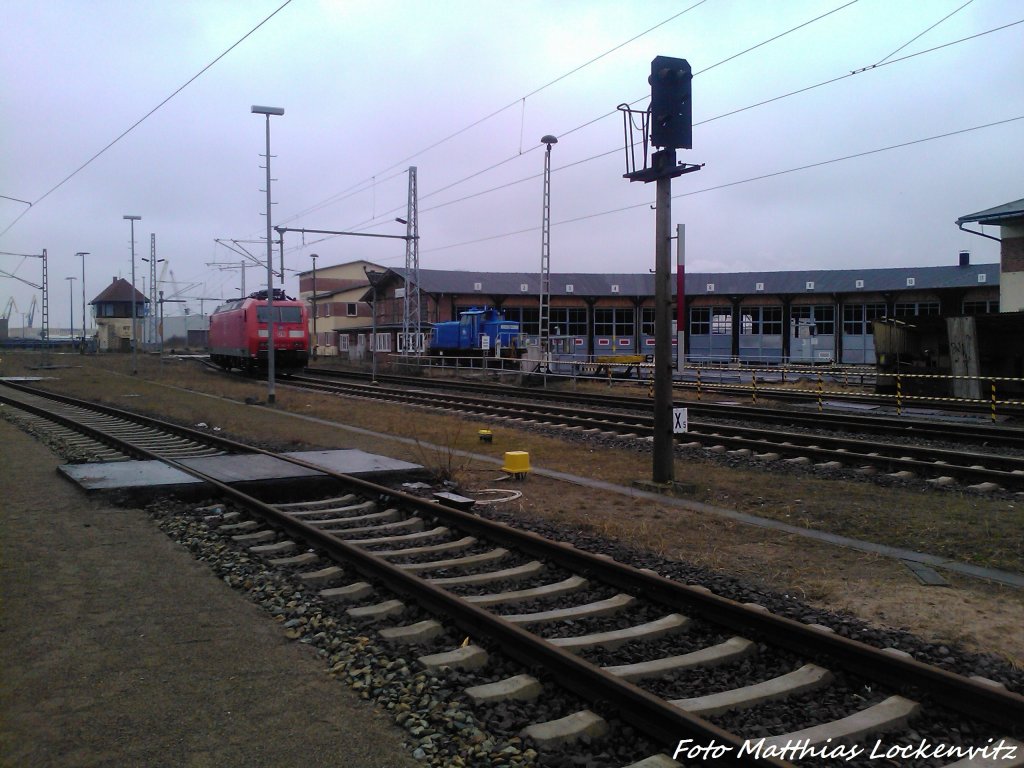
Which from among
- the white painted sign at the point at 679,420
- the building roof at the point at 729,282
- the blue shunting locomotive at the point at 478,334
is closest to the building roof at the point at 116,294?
the building roof at the point at 729,282

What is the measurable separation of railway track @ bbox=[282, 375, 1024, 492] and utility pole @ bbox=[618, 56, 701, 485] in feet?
9.59

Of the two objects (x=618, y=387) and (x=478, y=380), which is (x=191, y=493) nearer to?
(x=618, y=387)

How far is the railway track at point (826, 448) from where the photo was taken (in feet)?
38.0

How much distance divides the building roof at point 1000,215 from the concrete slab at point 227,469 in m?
28.5

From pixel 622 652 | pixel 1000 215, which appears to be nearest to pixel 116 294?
pixel 1000 215

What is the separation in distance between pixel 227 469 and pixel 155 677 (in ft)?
22.6

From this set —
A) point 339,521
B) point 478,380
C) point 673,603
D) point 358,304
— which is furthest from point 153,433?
point 358,304

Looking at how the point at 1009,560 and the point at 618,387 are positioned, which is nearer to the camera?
the point at 1009,560

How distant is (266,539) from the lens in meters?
8.01

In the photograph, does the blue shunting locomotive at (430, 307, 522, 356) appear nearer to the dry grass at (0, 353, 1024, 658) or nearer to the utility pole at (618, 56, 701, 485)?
the dry grass at (0, 353, 1024, 658)

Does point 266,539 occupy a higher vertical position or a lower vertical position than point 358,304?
lower

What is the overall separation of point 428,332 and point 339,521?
45.0 metres

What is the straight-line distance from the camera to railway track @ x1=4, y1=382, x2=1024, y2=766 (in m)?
3.94

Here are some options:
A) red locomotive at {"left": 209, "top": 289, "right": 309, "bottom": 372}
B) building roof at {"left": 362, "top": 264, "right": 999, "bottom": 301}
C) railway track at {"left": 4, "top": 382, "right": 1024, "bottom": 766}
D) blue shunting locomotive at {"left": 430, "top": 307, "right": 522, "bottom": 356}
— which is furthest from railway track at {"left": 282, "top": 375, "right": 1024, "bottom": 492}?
building roof at {"left": 362, "top": 264, "right": 999, "bottom": 301}
